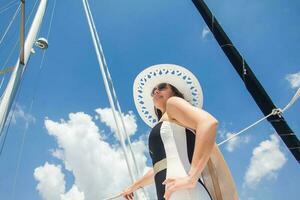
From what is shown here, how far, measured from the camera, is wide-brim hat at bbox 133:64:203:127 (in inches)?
93.4

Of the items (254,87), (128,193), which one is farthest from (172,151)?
(254,87)

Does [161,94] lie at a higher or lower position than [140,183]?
higher

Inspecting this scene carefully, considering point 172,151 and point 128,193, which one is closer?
point 172,151

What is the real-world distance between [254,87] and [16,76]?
12.5 feet

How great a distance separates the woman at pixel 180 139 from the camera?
5.35 feet

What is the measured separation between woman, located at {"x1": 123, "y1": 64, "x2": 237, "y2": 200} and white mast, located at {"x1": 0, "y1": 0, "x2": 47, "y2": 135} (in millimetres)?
2843

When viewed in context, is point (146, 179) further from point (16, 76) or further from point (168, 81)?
point (16, 76)

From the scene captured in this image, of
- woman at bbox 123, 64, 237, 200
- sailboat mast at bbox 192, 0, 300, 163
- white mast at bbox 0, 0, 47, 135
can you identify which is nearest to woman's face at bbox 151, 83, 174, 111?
woman at bbox 123, 64, 237, 200

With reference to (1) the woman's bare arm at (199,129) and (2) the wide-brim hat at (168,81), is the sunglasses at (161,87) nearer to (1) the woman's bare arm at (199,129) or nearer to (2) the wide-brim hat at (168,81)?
(2) the wide-brim hat at (168,81)

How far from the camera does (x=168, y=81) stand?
2354mm

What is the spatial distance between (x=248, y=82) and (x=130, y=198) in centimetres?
169

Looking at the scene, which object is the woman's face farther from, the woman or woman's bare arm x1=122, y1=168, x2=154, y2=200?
woman's bare arm x1=122, y1=168, x2=154, y2=200

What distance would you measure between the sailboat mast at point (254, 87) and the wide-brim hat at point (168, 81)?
104 cm

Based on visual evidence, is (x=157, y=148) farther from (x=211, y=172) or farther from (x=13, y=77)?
(x=13, y=77)
